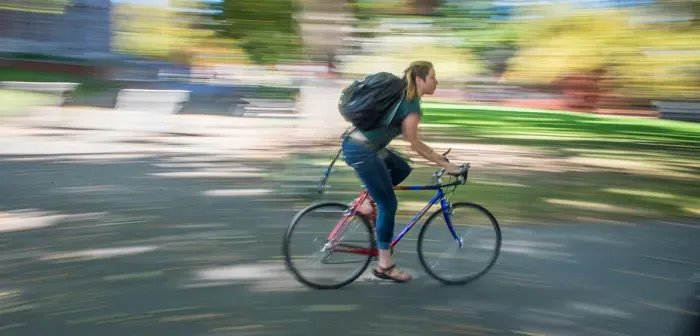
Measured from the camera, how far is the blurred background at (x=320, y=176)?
4402 mm

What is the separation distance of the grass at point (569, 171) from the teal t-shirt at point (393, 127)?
3.01 meters

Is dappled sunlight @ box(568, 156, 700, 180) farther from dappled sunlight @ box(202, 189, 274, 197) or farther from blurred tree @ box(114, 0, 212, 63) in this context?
blurred tree @ box(114, 0, 212, 63)

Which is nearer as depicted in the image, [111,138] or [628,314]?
[628,314]

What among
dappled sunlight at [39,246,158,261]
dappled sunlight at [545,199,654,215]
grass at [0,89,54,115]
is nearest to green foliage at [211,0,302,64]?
dappled sunlight at [545,199,654,215]

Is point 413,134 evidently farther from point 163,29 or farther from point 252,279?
point 163,29

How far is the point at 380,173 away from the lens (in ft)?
14.6

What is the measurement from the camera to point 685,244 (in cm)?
640

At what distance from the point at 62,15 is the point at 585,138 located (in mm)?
21512

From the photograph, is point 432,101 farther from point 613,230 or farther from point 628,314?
point 628,314

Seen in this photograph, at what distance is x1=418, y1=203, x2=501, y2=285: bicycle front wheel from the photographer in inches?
193

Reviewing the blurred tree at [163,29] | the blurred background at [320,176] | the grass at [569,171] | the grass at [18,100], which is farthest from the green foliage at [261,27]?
the grass at [18,100]

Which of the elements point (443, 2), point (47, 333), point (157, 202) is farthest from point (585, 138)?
point (47, 333)

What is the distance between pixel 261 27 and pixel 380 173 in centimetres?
757

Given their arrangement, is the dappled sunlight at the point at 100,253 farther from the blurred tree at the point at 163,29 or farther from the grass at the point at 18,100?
the grass at the point at 18,100
